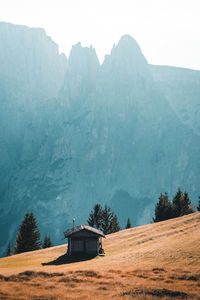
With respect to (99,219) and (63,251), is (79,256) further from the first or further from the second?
(99,219)

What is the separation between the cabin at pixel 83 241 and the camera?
163 ft

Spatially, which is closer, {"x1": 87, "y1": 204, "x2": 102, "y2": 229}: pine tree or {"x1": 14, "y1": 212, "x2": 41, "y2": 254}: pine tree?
{"x1": 14, "y1": 212, "x2": 41, "y2": 254}: pine tree

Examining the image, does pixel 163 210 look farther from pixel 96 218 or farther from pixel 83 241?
pixel 83 241

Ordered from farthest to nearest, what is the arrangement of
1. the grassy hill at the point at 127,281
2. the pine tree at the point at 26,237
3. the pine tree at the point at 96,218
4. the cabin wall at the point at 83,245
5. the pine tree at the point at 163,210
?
the pine tree at the point at 163,210
the pine tree at the point at 96,218
the pine tree at the point at 26,237
the cabin wall at the point at 83,245
the grassy hill at the point at 127,281

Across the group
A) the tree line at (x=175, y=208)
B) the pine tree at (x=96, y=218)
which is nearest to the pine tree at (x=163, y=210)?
the tree line at (x=175, y=208)

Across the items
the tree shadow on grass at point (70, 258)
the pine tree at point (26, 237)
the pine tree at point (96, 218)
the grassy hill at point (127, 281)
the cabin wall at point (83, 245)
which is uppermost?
the pine tree at point (96, 218)

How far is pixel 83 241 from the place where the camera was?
50094mm

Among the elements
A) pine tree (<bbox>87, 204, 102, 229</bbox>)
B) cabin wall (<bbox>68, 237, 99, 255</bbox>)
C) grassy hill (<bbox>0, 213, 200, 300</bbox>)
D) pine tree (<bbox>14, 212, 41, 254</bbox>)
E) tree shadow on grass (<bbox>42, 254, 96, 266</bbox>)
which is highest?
pine tree (<bbox>87, 204, 102, 229</bbox>)

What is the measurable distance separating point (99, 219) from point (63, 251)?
3238 cm

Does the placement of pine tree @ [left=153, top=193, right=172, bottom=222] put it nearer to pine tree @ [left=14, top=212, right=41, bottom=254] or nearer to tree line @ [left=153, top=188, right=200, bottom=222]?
tree line @ [left=153, top=188, right=200, bottom=222]

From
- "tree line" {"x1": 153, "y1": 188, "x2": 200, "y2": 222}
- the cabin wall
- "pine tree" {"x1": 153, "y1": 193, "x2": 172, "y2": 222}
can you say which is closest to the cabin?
the cabin wall

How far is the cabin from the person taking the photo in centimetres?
4956

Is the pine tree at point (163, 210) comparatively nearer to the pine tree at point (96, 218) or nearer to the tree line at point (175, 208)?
the tree line at point (175, 208)

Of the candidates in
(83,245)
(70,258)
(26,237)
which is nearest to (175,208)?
(26,237)
